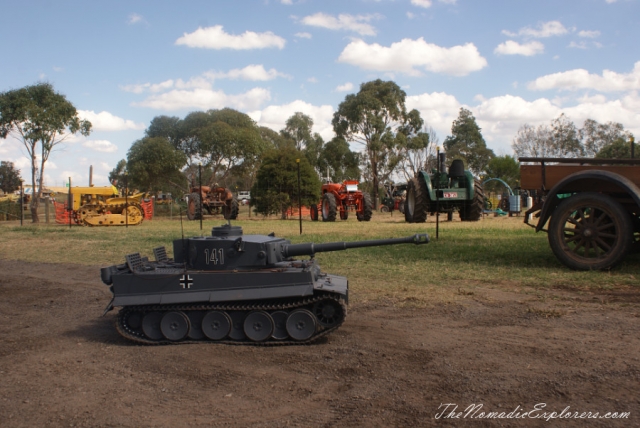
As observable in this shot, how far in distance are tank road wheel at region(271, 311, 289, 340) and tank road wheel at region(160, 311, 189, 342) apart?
1033 millimetres

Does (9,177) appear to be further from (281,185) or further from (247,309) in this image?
(247,309)

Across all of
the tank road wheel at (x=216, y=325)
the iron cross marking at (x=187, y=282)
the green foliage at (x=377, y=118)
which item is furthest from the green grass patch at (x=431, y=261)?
the green foliage at (x=377, y=118)

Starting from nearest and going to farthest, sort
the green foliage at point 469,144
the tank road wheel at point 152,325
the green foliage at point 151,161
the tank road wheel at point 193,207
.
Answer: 1. the tank road wheel at point 152,325
2. the tank road wheel at point 193,207
3. the green foliage at point 151,161
4. the green foliage at point 469,144

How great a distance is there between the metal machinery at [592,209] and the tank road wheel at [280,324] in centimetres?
617

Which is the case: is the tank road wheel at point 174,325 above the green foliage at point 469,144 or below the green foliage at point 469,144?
below

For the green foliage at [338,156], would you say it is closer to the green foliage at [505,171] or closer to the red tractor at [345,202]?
the green foliage at [505,171]

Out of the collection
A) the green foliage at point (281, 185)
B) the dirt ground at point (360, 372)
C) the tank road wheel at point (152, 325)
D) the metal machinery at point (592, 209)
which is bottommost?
the dirt ground at point (360, 372)

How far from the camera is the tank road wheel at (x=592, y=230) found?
10.4 m

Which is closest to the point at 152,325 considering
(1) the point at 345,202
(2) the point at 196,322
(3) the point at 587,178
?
(2) the point at 196,322

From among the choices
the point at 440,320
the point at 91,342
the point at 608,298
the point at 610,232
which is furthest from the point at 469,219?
the point at 91,342

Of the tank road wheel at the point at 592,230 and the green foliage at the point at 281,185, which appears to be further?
the green foliage at the point at 281,185

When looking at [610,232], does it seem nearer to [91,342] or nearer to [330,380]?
[330,380]

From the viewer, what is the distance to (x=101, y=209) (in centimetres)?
2945

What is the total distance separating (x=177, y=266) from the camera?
7.54m
